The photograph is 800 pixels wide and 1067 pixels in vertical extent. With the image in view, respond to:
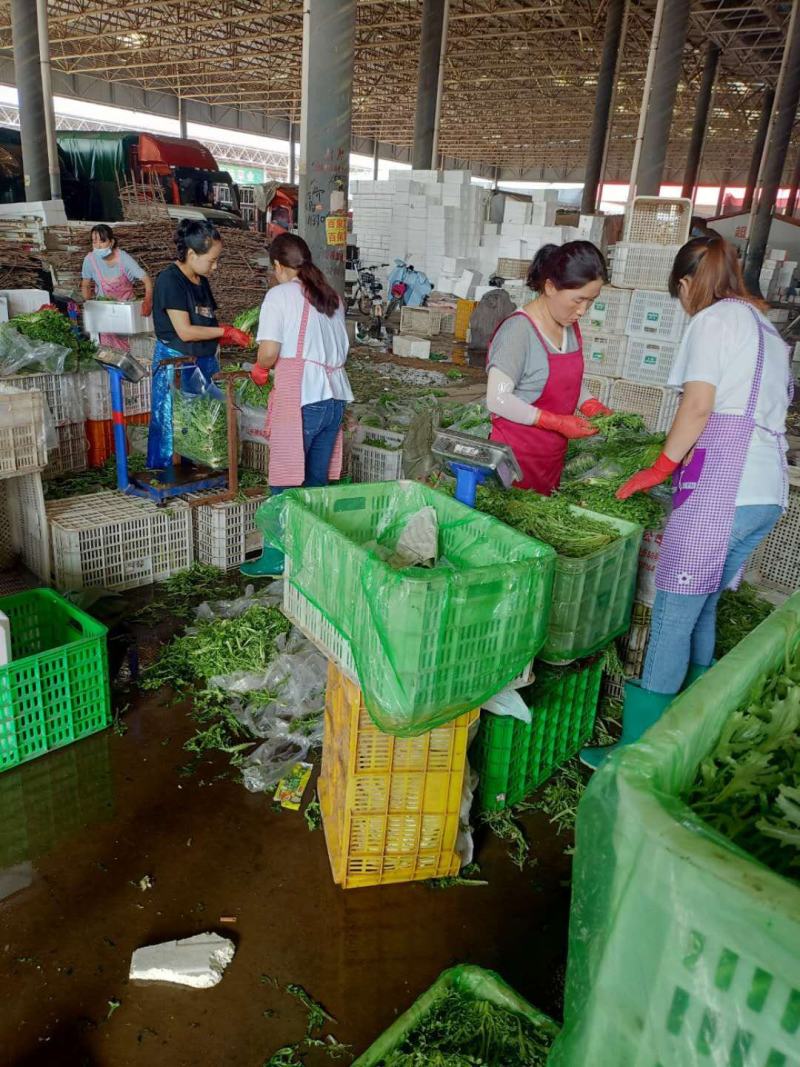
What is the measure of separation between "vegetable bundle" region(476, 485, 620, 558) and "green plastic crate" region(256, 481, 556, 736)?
36 cm

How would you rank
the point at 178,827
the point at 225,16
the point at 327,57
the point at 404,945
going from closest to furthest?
1. the point at 404,945
2. the point at 178,827
3. the point at 327,57
4. the point at 225,16

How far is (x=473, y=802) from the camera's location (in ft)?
9.52

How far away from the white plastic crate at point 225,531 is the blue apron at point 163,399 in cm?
45

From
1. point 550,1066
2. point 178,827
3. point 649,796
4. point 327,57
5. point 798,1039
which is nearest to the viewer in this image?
point 798,1039

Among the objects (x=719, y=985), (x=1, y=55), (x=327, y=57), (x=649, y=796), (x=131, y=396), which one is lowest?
(x=131, y=396)

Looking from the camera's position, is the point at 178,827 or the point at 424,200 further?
the point at 424,200

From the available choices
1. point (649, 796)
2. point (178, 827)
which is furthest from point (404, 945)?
point (649, 796)

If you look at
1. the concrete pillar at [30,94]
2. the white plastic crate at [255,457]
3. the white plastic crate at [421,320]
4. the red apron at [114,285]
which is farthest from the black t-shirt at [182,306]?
the concrete pillar at [30,94]

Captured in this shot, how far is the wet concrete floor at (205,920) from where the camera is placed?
2.09 meters

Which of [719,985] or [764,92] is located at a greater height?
[764,92]

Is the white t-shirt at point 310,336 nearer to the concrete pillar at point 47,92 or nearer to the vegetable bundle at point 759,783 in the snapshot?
the vegetable bundle at point 759,783

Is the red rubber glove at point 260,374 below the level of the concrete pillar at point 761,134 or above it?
below

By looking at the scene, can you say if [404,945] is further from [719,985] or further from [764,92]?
[764,92]

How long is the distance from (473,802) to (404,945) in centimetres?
64
